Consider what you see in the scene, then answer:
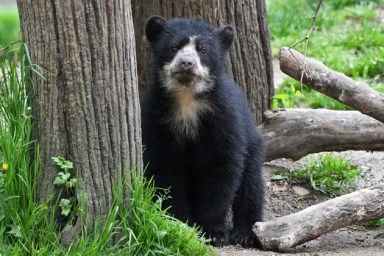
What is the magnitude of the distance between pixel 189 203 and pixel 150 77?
53.5 inches

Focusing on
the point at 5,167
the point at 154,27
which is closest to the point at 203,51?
the point at 154,27

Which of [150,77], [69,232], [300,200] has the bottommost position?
[300,200]

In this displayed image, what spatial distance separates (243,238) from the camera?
23.3ft

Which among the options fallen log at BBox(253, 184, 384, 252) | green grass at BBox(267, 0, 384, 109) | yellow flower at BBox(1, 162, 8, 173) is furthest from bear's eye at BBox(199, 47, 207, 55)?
green grass at BBox(267, 0, 384, 109)

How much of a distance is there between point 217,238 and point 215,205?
0.28m

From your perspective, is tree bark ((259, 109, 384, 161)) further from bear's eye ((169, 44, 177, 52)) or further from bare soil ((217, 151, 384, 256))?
bear's eye ((169, 44, 177, 52))

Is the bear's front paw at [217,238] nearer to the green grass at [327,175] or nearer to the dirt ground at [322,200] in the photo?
the dirt ground at [322,200]

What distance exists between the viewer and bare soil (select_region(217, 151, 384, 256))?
6668 mm

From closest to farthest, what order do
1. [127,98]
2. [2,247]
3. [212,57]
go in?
[2,247], [127,98], [212,57]

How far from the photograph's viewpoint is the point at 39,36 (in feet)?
17.9

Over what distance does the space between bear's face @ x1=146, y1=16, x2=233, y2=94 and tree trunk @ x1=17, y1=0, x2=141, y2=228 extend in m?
1.17

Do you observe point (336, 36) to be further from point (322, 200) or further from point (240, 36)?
point (322, 200)

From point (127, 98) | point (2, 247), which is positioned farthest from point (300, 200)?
point (2, 247)

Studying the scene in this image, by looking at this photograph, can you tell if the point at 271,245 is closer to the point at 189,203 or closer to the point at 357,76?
the point at 189,203
